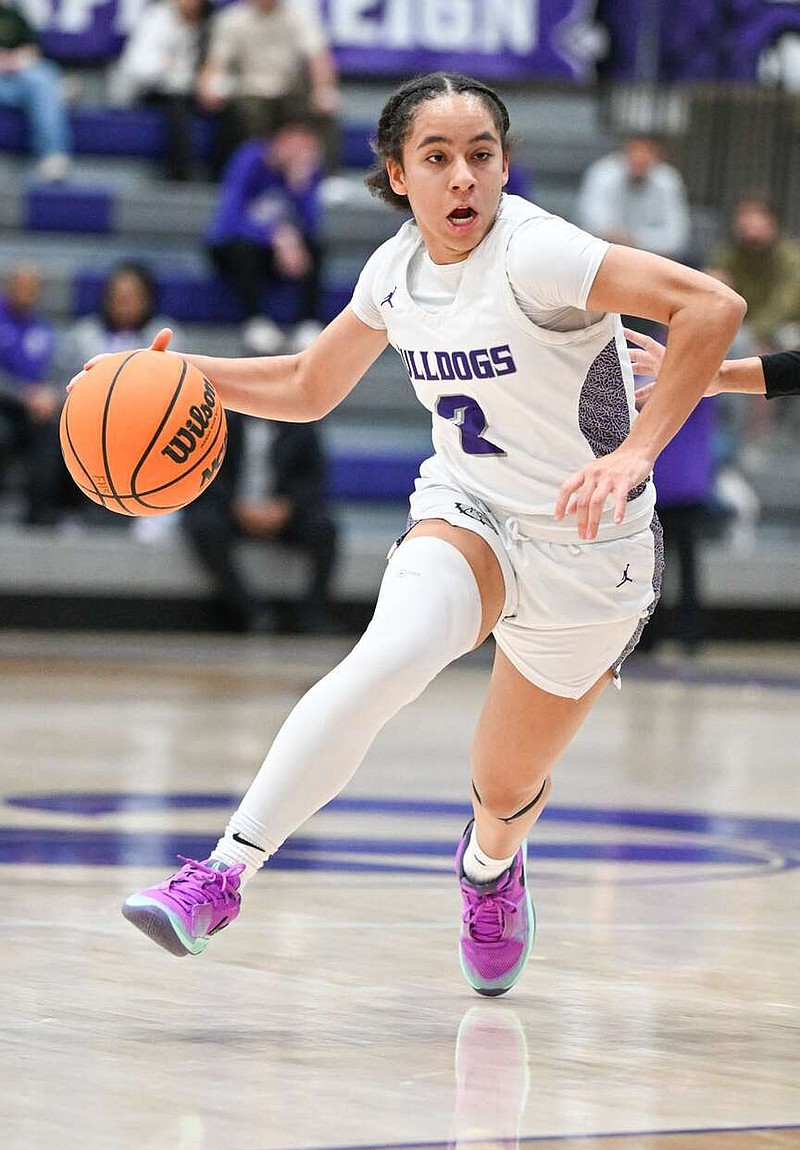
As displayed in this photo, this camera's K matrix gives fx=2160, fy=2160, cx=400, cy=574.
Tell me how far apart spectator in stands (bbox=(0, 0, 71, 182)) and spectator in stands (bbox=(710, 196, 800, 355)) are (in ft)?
15.7

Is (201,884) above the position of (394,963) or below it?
above

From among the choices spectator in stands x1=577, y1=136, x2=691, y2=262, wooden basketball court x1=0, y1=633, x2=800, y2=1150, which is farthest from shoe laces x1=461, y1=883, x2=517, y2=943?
spectator in stands x1=577, y1=136, x2=691, y2=262

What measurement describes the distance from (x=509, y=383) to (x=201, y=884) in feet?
3.61

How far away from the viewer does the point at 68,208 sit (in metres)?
15.6

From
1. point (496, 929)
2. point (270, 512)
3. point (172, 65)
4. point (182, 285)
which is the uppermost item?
point (496, 929)

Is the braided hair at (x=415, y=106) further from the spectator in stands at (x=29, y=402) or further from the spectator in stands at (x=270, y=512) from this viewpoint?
the spectator in stands at (x=270, y=512)

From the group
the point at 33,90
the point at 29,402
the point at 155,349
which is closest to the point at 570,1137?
the point at 155,349

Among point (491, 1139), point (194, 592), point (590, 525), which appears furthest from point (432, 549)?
point (194, 592)

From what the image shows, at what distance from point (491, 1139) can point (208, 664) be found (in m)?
8.86

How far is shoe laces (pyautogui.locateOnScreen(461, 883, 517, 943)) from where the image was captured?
14.1ft

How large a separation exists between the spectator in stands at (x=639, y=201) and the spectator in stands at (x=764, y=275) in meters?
0.39

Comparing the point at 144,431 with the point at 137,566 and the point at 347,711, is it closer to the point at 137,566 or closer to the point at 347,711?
the point at 347,711

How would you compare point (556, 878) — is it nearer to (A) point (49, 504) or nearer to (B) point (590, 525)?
(B) point (590, 525)

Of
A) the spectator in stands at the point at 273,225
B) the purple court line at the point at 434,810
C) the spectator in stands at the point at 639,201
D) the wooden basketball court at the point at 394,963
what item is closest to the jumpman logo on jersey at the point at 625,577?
the wooden basketball court at the point at 394,963
